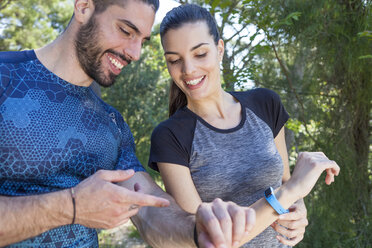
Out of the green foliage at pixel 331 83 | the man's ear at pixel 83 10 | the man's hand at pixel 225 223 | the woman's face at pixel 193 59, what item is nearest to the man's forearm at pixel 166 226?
the man's hand at pixel 225 223

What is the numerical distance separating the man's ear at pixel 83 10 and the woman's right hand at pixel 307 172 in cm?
118

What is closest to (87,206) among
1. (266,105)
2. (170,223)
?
(170,223)

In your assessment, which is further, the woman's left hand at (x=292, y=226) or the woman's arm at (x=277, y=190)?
the woman's left hand at (x=292, y=226)

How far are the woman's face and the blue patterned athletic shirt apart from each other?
0.42m

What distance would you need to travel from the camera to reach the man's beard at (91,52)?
1.65 meters

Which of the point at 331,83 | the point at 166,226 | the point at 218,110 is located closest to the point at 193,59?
the point at 218,110

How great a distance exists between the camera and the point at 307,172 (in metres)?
1.37

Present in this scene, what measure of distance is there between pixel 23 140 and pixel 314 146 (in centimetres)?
247

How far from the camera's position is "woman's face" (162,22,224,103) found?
1690mm

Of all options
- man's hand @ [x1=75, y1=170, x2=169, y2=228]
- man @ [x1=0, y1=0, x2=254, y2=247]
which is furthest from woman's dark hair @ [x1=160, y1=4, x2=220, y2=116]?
man's hand @ [x1=75, y1=170, x2=169, y2=228]

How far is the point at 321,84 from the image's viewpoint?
312 cm

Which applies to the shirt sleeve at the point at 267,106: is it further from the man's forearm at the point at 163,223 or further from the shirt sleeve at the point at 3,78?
the shirt sleeve at the point at 3,78

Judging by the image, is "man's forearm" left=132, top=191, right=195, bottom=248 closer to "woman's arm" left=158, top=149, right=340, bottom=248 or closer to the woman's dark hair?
"woman's arm" left=158, top=149, right=340, bottom=248

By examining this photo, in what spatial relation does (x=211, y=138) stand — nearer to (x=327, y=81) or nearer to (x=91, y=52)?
(x=91, y=52)
